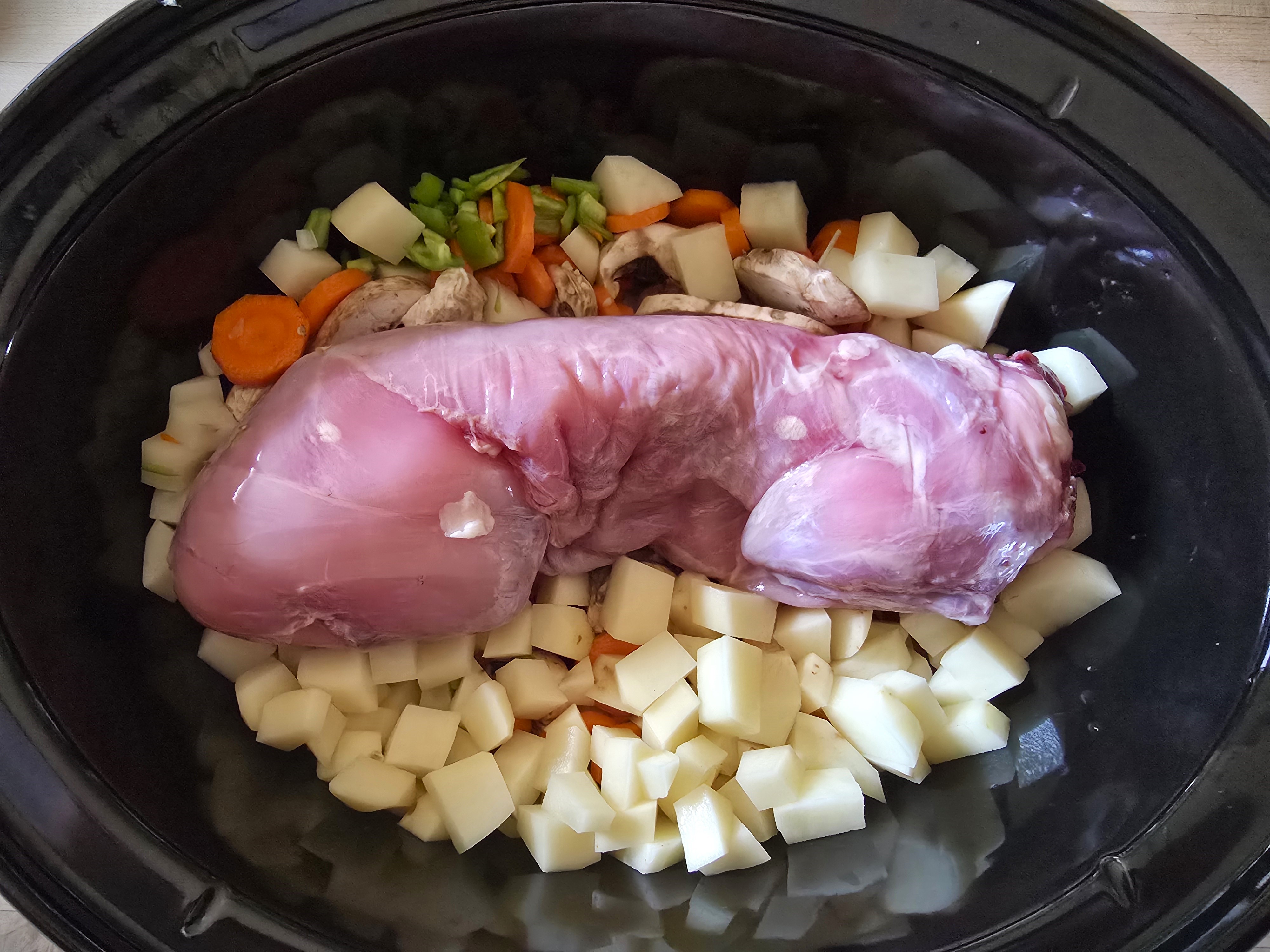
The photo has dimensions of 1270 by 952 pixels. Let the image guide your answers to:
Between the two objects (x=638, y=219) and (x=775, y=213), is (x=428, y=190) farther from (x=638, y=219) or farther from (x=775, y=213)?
(x=775, y=213)

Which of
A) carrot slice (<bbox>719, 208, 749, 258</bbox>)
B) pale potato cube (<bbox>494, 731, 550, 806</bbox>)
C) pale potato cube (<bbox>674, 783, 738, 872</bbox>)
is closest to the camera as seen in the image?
pale potato cube (<bbox>674, 783, 738, 872</bbox>)

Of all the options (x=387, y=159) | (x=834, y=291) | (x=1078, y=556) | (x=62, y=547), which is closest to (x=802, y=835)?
(x=1078, y=556)

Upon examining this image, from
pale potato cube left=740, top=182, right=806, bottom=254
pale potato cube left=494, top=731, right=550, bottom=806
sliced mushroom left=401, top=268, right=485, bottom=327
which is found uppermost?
pale potato cube left=740, top=182, right=806, bottom=254

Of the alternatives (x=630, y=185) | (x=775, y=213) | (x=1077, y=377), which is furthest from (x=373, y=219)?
(x=1077, y=377)

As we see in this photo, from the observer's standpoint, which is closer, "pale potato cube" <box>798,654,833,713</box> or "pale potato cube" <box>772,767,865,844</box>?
"pale potato cube" <box>772,767,865,844</box>

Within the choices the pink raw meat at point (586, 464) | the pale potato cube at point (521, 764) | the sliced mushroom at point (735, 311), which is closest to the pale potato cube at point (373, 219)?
the pink raw meat at point (586, 464)

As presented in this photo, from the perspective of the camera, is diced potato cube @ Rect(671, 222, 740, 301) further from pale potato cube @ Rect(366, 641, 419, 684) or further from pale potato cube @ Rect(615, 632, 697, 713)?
pale potato cube @ Rect(366, 641, 419, 684)

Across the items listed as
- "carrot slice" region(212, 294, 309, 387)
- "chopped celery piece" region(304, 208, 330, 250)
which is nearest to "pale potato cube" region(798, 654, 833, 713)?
"carrot slice" region(212, 294, 309, 387)
